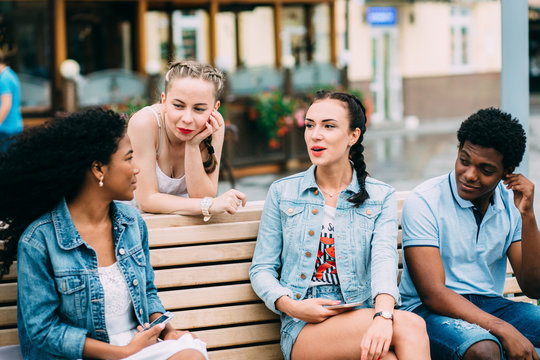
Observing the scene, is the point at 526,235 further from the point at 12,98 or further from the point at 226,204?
the point at 12,98

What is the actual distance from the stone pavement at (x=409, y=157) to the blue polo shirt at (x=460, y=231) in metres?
4.20

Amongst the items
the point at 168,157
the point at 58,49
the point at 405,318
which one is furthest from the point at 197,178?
the point at 58,49

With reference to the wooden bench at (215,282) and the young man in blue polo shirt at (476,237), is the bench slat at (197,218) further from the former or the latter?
the young man in blue polo shirt at (476,237)

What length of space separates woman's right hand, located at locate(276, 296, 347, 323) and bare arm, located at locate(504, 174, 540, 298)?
86cm

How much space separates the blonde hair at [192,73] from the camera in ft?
11.1

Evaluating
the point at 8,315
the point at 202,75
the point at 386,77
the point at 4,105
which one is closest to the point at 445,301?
the point at 202,75

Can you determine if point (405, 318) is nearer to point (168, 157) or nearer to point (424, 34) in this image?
point (168, 157)

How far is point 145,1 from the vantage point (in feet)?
40.5

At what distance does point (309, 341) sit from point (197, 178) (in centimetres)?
92

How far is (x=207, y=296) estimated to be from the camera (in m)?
3.28

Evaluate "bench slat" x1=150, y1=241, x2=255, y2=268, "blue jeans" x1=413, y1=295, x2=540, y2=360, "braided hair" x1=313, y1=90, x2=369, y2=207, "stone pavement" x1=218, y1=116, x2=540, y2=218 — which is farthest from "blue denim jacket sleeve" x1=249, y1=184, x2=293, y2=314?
"stone pavement" x1=218, y1=116, x2=540, y2=218

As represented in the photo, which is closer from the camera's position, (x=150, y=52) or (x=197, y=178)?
(x=197, y=178)

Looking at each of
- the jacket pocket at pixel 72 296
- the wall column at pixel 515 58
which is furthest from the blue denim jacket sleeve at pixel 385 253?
the jacket pocket at pixel 72 296

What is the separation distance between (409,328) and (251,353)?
798mm
